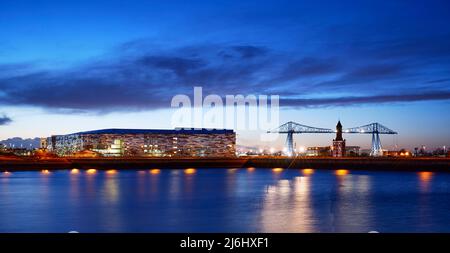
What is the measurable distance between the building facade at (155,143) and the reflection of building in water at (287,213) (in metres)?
121

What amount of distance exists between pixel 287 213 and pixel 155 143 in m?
141

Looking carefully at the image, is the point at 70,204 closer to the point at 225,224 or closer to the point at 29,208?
the point at 29,208

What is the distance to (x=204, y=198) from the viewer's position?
129 ft

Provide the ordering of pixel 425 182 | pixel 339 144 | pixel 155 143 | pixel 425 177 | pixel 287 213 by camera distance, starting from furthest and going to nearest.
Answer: pixel 155 143 < pixel 339 144 < pixel 425 177 < pixel 425 182 < pixel 287 213

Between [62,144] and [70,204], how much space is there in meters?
147

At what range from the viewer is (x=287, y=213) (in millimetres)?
29703

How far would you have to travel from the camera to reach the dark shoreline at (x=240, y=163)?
9044 centimetres

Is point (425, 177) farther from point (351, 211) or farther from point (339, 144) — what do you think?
point (339, 144)

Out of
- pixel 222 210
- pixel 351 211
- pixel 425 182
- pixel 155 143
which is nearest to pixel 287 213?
pixel 351 211

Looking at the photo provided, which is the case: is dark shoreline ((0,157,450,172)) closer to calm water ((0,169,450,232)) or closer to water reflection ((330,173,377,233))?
calm water ((0,169,450,232))

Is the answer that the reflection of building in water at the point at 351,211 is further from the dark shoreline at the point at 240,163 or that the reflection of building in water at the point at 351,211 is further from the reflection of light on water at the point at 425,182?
the dark shoreline at the point at 240,163

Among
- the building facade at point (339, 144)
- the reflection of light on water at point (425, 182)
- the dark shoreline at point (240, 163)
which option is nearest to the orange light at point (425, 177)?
the reflection of light on water at point (425, 182)
